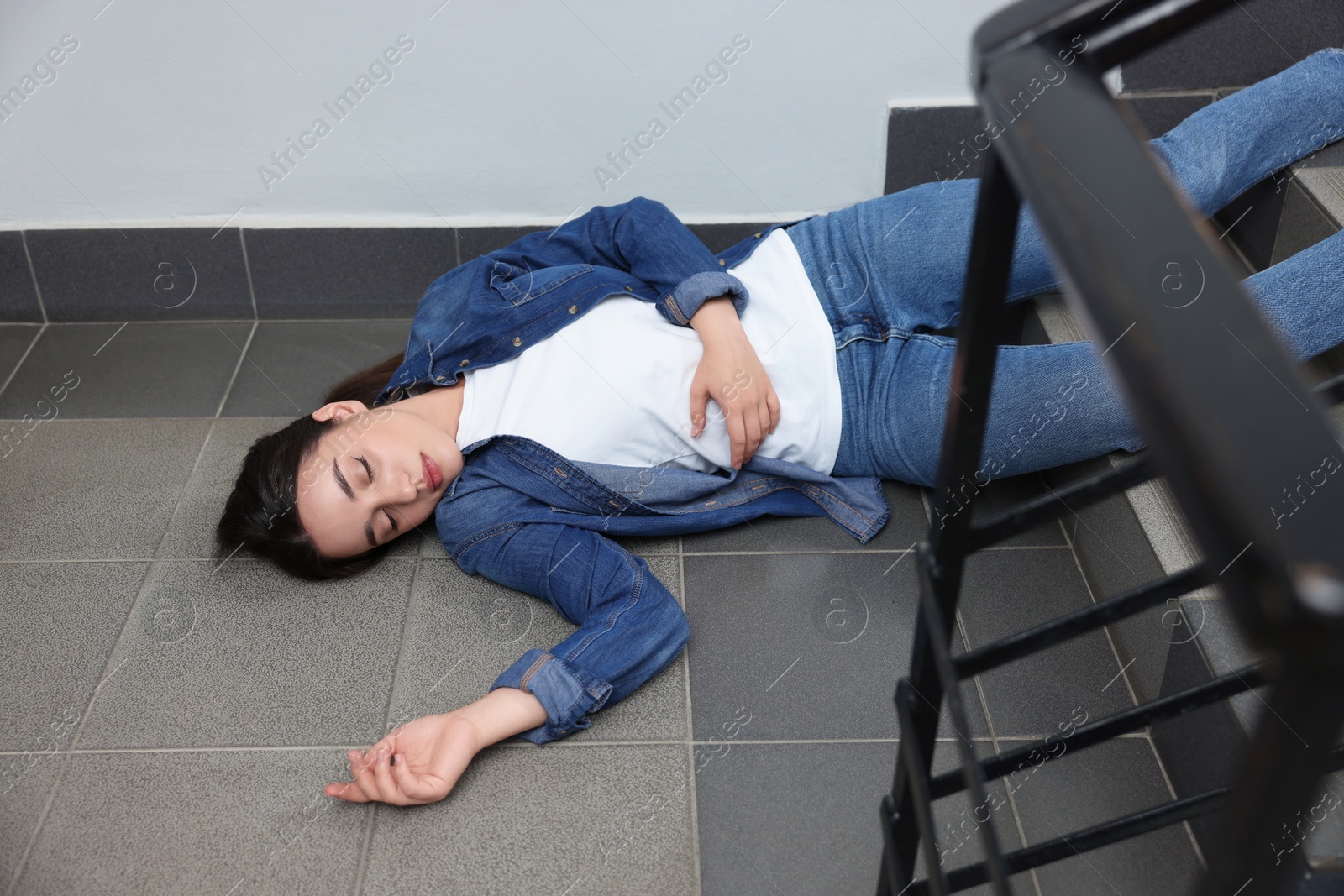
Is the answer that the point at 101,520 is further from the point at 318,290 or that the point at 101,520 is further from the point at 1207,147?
the point at 1207,147

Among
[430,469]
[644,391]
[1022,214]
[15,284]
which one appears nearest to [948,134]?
[1022,214]

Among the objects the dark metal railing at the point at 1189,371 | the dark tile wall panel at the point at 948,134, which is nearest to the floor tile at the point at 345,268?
the dark tile wall panel at the point at 948,134

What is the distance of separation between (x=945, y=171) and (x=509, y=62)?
2.87ft

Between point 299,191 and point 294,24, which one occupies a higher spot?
point 294,24

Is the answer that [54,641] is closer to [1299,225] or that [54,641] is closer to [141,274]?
[141,274]

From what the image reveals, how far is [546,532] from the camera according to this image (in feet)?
4.93

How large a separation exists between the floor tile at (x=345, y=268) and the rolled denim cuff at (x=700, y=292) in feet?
2.28

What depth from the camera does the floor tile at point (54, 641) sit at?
1393mm

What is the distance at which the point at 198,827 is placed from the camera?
1267 millimetres

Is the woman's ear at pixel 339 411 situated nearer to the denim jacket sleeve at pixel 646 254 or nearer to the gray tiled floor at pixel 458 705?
the gray tiled floor at pixel 458 705

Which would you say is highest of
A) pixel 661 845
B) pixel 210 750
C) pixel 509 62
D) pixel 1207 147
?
pixel 1207 147

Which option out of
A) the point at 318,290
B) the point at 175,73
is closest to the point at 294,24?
the point at 175,73

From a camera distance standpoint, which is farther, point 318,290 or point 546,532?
point 318,290

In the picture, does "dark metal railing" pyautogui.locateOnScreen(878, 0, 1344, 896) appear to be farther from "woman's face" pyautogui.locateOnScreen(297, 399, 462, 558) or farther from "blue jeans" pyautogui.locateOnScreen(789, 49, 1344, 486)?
"woman's face" pyautogui.locateOnScreen(297, 399, 462, 558)
